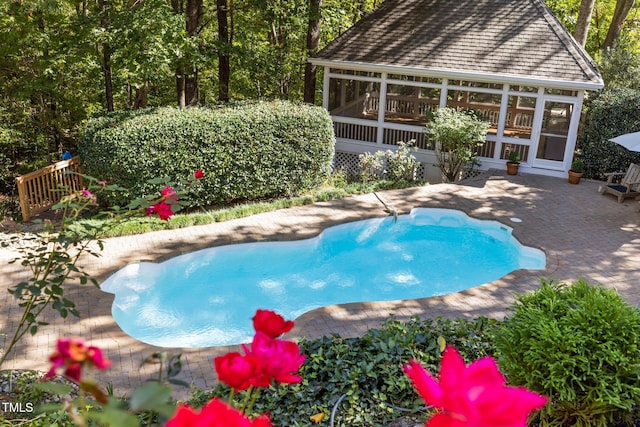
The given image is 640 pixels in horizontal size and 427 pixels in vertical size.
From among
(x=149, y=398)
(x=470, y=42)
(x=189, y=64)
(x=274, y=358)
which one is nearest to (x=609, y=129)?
(x=470, y=42)

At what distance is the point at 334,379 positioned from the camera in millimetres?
5551

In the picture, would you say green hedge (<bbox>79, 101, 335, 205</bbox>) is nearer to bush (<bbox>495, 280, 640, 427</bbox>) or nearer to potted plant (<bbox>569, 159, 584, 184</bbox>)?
potted plant (<bbox>569, 159, 584, 184</bbox>)

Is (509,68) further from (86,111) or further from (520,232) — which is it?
(86,111)

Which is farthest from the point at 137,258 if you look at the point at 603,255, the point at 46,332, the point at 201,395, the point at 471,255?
the point at 603,255

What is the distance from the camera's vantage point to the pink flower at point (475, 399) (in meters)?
1.17

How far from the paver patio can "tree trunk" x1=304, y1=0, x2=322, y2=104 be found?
5890 millimetres

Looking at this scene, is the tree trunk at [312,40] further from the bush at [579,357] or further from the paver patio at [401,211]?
the bush at [579,357]

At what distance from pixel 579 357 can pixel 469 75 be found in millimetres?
11718

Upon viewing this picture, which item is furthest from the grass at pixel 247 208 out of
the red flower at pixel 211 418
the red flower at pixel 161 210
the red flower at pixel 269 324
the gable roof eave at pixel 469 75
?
the red flower at pixel 211 418

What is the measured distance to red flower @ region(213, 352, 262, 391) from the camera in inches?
64.1

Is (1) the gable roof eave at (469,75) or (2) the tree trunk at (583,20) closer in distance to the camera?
(1) the gable roof eave at (469,75)

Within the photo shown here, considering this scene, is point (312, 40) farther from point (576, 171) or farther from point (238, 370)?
point (238, 370)

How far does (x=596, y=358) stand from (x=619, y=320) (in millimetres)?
386

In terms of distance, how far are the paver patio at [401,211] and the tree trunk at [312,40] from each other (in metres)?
5.89
